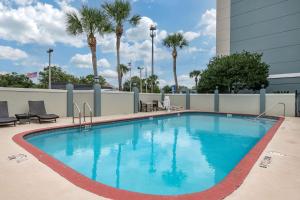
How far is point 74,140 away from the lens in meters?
8.20

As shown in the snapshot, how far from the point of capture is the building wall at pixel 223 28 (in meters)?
29.4

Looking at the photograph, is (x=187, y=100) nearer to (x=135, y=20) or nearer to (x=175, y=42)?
(x=135, y=20)

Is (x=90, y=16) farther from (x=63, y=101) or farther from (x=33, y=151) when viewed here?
(x=33, y=151)

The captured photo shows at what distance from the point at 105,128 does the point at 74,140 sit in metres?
2.70

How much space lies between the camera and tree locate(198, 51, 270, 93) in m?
19.2

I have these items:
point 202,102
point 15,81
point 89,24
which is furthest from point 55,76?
point 202,102

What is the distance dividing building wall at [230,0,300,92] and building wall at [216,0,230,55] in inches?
97.3

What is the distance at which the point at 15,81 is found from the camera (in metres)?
36.6

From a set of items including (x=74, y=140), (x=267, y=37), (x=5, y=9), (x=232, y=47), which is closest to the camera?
(x=74, y=140)

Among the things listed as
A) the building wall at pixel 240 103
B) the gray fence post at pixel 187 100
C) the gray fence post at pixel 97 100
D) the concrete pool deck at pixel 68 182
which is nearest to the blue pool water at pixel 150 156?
the concrete pool deck at pixel 68 182

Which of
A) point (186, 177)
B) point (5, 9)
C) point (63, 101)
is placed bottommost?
point (186, 177)

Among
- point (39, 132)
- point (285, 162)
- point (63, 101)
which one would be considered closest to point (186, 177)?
point (285, 162)

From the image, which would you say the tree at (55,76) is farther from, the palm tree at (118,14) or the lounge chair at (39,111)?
the lounge chair at (39,111)

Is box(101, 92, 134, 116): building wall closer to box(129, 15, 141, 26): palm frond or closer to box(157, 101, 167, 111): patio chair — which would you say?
box(157, 101, 167, 111): patio chair
